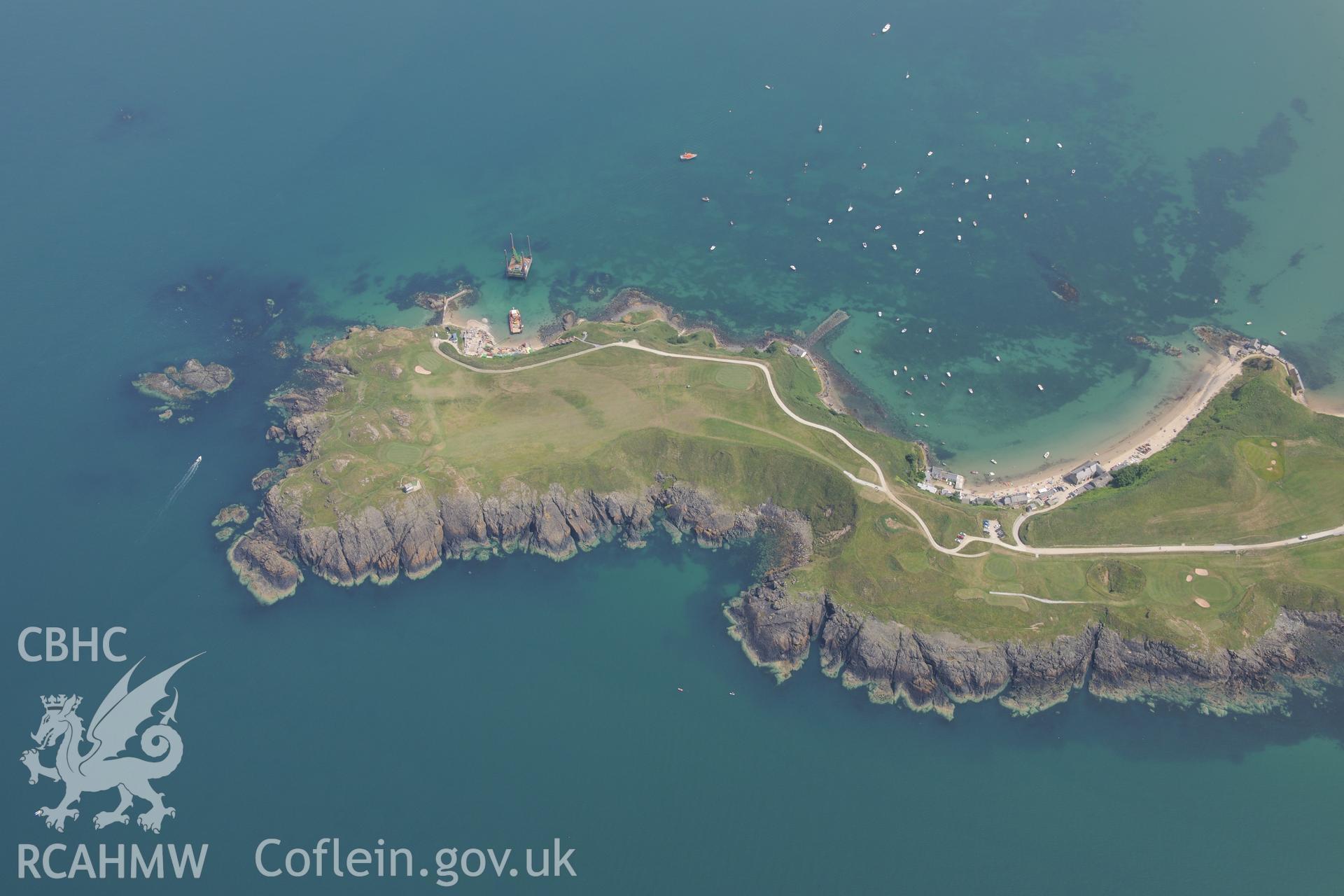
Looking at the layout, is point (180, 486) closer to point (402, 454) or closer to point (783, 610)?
point (402, 454)

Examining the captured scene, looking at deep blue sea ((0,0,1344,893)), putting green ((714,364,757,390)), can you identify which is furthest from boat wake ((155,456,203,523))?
putting green ((714,364,757,390))

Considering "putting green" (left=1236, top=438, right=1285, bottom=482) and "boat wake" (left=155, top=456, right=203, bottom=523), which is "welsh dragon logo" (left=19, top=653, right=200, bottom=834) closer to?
"boat wake" (left=155, top=456, right=203, bottom=523)

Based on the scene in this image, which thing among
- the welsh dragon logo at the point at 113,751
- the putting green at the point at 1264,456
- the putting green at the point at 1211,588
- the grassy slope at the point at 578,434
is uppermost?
the grassy slope at the point at 578,434

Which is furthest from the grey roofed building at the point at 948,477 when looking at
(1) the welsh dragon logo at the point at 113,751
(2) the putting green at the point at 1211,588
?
(1) the welsh dragon logo at the point at 113,751

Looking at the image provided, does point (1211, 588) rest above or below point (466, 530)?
below

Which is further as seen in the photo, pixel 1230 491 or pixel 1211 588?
pixel 1230 491

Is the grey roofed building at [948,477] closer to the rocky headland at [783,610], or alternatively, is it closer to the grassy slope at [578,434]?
the grassy slope at [578,434]

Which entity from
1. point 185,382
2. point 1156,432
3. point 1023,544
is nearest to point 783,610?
point 1023,544
